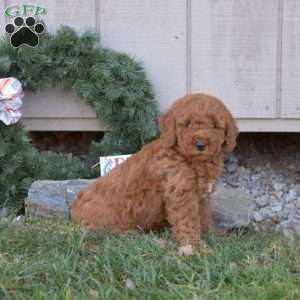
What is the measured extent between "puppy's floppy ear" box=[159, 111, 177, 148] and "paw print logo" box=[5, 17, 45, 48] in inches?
89.4

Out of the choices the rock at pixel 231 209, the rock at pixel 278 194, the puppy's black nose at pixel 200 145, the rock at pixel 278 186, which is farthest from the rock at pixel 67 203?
the puppy's black nose at pixel 200 145

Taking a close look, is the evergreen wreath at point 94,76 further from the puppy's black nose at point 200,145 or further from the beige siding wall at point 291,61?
the puppy's black nose at point 200,145

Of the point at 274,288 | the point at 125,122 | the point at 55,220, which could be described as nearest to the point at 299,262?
the point at 274,288

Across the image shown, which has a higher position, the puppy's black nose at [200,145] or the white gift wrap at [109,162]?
the puppy's black nose at [200,145]

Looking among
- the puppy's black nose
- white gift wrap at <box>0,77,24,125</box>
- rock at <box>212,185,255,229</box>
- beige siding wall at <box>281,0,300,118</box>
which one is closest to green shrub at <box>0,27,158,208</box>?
white gift wrap at <box>0,77,24,125</box>

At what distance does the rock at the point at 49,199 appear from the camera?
5.10 metres

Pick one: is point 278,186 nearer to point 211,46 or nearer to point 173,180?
point 211,46

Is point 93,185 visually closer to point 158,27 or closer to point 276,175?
point 158,27

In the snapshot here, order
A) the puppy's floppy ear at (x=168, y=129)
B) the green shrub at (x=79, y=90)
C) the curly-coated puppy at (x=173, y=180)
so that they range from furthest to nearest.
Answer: the green shrub at (x=79, y=90) → the puppy's floppy ear at (x=168, y=129) → the curly-coated puppy at (x=173, y=180)

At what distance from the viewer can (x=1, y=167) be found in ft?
18.1

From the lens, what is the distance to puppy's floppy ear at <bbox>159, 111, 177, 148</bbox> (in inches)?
154

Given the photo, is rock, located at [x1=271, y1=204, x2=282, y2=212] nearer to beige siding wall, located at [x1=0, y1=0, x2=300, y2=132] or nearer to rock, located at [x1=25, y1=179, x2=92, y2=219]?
beige siding wall, located at [x1=0, y1=0, x2=300, y2=132]

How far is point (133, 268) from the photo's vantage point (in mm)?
3387

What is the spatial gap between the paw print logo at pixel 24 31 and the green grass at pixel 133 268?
7.60 feet
